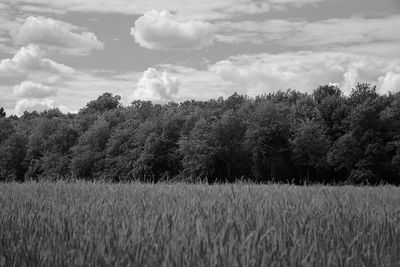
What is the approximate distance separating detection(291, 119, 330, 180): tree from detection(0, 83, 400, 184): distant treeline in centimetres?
13

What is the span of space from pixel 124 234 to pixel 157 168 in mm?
69735

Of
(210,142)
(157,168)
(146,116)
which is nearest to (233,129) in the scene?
(210,142)

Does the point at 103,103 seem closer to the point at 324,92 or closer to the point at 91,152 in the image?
the point at 91,152

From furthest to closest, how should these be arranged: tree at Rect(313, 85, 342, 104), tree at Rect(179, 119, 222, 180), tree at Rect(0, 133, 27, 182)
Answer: tree at Rect(0, 133, 27, 182)
tree at Rect(313, 85, 342, 104)
tree at Rect(179, 119, 222, 180)

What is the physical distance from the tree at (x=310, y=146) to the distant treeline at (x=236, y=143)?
13cm

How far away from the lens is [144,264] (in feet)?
11.4

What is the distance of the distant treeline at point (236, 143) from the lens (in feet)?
209

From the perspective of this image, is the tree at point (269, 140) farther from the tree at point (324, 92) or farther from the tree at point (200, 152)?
the tree at point (324, 92)

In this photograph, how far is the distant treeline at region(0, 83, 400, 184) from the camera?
63.8 meters

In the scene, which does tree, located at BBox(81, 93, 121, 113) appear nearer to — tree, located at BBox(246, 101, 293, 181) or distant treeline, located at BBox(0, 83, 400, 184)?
distant treeline, located at BBox(0, 83, 400, 184)

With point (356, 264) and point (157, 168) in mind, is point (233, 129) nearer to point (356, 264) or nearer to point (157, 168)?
point (157, 168)

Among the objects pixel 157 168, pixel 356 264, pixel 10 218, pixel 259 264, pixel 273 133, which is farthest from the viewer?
pixel 157 168

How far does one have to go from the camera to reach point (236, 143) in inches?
2781

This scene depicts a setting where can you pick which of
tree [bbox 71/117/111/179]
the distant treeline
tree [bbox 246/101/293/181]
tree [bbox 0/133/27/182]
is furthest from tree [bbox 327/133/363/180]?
tree [bbox 0/133/27/182]
